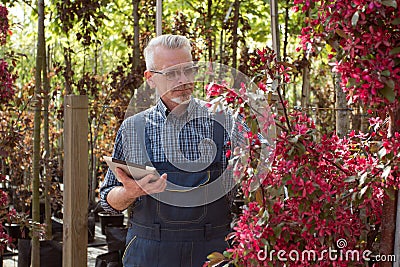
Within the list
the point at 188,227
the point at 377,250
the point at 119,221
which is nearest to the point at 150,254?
the point at 188,227

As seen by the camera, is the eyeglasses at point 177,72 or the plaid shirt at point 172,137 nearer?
the eyeglasses at point 177,72

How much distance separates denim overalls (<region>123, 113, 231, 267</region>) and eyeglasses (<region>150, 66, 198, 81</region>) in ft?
0.80

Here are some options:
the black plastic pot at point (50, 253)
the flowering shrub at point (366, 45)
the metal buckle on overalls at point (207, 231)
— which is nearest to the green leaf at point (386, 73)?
the flowering shrub at point (366, 45)

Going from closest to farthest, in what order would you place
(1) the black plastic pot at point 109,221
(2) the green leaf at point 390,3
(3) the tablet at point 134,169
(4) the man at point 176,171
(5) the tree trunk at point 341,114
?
(2) the green leaf at point 390,3
(3) the tablet at point 134,169
(4) the man at point 176,171
(5) the tree trunk at point 341,114
(1) the black plastic pot at point 109,221

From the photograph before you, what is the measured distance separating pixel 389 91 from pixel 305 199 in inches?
15.0

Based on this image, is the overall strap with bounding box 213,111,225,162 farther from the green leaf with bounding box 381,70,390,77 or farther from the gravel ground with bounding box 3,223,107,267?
the gravel ground with bounding box 3,223,107,267

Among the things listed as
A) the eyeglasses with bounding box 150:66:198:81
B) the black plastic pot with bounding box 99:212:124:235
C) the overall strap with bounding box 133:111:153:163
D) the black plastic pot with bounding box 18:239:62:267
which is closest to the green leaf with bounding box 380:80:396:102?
the eyeglasses with bounding box 150:66:198:81

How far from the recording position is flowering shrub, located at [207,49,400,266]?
5.97ft

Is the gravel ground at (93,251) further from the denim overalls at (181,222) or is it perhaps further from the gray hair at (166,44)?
the gray hair at (166,44)

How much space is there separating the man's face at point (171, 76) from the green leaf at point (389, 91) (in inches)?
28.6

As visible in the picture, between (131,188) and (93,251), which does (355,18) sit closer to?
(131,188)

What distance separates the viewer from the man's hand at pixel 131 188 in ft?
6.77

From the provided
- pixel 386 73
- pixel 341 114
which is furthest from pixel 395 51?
pixel 341 114

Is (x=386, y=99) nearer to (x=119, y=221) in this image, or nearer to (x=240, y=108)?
(x=240, y=108)
